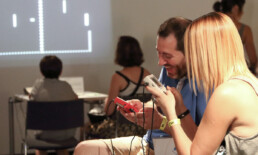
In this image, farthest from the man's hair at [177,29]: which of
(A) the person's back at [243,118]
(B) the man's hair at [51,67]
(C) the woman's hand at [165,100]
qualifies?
(B) the man's hair at [51,67]

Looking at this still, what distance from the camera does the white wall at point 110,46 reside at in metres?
5.42

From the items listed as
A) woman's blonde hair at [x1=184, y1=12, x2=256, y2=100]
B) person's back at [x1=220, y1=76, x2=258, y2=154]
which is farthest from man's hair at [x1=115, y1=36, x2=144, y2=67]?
person's back at [x1=220, y1=76, x2=258, y2=154]

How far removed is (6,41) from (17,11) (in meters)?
0.36

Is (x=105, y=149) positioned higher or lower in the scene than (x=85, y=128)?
higher

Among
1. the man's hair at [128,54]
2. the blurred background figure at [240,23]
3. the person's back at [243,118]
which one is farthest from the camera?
the blurred background figure at [240,23]

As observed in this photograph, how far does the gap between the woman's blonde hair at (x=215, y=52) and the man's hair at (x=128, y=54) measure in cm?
247

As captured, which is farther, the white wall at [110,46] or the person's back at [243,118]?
the white wall at [110,46]

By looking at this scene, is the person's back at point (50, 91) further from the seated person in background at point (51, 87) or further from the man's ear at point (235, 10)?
the man's ear at point (235, 10)

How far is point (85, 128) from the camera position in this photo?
14.4 feet

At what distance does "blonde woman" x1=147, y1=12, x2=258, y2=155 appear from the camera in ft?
5.79

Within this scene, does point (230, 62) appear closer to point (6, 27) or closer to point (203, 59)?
point (203, 59)

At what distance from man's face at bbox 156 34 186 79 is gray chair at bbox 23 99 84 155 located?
1.59 metres

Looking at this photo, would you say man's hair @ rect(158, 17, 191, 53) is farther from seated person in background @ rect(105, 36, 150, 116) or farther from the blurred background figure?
the blurred background figure

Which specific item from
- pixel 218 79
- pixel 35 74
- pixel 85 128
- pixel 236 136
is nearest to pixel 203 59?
pixel 218 79
